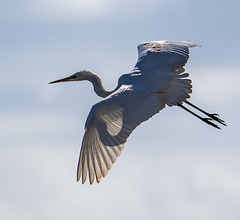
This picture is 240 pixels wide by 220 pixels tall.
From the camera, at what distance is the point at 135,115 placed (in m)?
16.7

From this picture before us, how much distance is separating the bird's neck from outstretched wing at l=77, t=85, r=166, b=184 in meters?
2.80

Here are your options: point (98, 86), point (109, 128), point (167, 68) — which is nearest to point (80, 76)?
point (98, 86)

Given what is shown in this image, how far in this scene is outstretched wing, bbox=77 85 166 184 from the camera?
16.4 metres

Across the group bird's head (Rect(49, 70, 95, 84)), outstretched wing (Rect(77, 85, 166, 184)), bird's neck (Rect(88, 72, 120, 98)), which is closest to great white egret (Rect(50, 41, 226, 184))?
outstretched wing (Rect(77, 85, 166, 184))

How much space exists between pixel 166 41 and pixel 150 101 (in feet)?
10.7

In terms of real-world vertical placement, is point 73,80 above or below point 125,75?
below

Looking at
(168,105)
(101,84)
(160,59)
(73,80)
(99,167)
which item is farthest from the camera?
(73,80)

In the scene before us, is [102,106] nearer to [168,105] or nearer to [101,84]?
[168,105]

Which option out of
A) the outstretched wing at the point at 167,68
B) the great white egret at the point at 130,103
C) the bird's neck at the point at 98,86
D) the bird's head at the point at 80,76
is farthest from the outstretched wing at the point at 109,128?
the bird's head at the point at 80,76

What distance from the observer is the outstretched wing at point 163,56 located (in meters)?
18.6

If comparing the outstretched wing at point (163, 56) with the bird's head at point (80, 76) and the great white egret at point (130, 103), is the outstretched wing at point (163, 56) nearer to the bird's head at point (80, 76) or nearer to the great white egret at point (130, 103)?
the great white egret at point (130, 103)

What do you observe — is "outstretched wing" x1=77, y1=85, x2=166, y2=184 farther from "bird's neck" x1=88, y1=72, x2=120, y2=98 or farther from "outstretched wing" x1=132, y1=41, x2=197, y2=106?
"bird's neck" x1=88, y1=72, x2=120, y2=98

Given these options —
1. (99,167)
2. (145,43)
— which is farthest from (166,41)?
(99,167)

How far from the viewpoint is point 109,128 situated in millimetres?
16688
